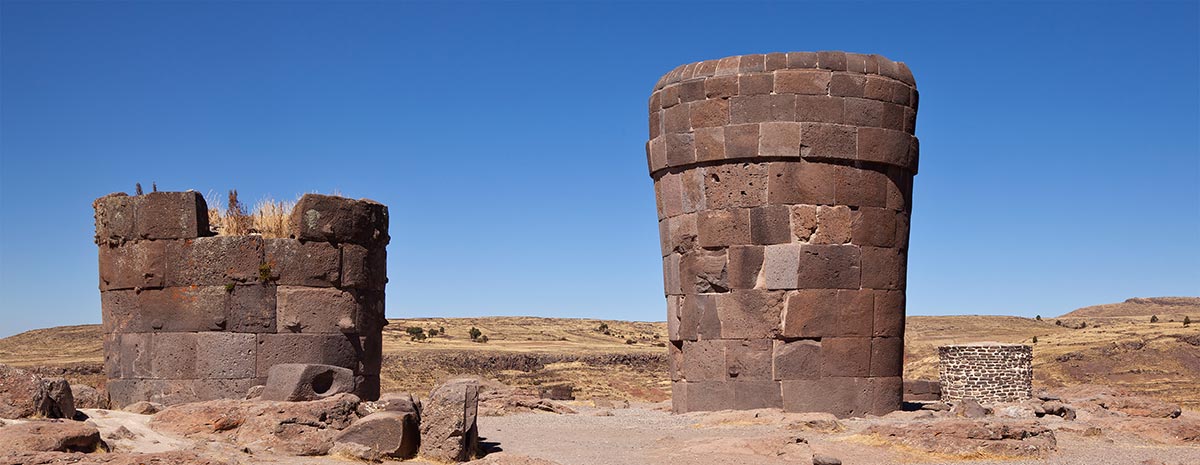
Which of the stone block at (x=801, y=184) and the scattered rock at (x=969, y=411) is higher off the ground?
the stone block at (x=801, y=184)

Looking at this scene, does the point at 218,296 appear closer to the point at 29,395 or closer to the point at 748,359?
the point at 29,395

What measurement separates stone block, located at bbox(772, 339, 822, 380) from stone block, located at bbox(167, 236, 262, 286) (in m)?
5.92

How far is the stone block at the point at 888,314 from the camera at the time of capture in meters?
14.5

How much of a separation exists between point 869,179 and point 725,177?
5.66 feet

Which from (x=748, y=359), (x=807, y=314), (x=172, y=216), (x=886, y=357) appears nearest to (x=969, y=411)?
(x=886, y=357)

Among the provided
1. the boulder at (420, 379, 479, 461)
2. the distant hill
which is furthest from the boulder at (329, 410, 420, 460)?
the distant hill

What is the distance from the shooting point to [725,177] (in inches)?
575

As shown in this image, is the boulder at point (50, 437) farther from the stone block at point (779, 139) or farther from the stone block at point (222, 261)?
the stone block at point (779, 139)

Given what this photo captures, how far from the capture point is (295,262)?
43.1ft

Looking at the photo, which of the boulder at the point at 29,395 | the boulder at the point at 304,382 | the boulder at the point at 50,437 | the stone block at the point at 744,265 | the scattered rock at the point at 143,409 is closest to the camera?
the boulder at the point at 50,437

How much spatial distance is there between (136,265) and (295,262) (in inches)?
70.6

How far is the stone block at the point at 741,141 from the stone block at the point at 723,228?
68 centimetres

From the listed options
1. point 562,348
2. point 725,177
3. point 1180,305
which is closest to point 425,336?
point 562,348

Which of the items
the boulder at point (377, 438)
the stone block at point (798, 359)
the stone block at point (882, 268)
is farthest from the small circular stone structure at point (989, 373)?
the boulder at point (377, 438)
